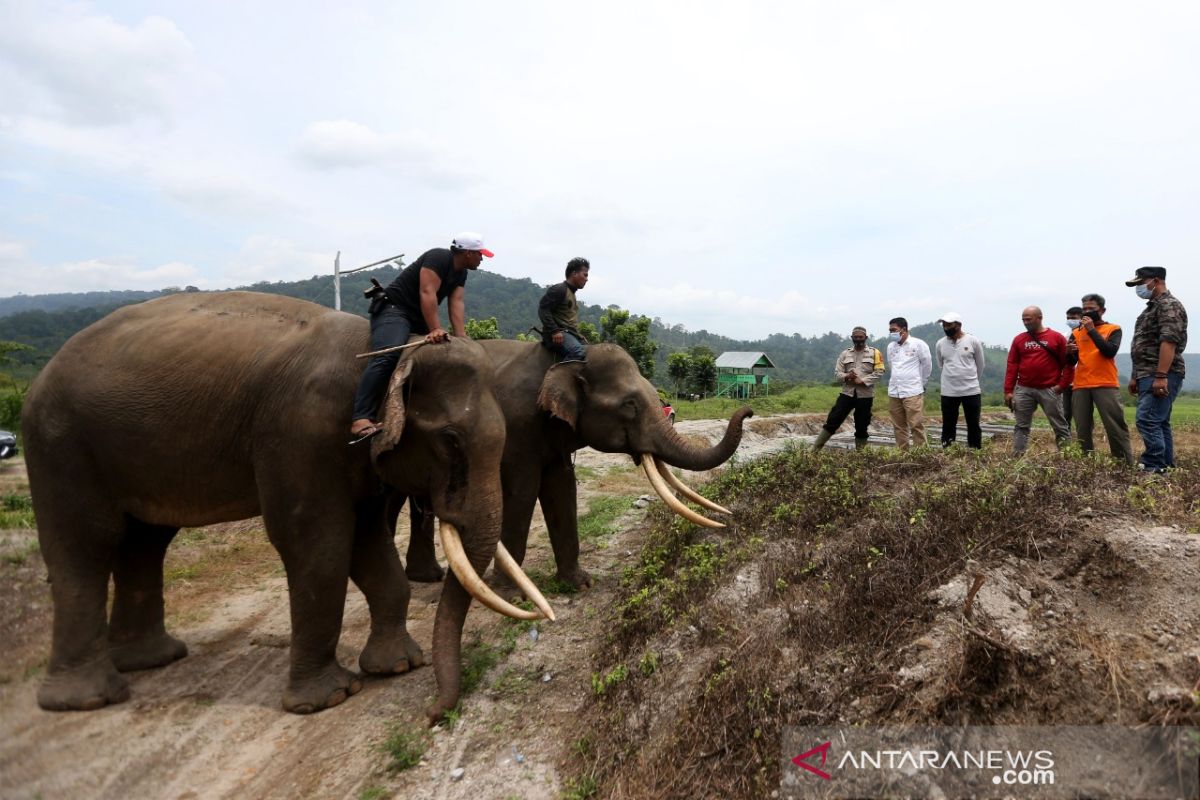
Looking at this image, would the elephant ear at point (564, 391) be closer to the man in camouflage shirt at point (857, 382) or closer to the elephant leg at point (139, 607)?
the elephant leg at point (139, 607)

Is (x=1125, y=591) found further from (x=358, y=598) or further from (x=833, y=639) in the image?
(x=358, y=598)

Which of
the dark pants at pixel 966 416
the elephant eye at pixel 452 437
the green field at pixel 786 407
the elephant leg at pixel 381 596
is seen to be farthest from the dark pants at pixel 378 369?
the green field at pixel 786 407

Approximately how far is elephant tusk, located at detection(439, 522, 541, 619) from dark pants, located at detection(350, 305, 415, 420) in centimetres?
92

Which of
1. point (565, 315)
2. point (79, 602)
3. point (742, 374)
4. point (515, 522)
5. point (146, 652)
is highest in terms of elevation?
point (565, 315)

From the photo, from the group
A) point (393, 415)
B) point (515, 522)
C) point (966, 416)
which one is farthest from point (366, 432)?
point (966, 416)

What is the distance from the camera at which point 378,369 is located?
4.66 metres

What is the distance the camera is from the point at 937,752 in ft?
9.80

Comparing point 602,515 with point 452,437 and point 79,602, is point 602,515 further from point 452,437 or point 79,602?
point 79,602

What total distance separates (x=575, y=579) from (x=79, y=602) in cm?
408

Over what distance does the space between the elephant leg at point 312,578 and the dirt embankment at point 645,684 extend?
0.63ft

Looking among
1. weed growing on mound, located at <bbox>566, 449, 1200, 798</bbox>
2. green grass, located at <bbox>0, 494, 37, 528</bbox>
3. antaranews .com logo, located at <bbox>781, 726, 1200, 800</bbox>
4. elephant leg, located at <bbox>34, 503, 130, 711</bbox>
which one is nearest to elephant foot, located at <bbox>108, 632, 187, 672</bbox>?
elephant leg, located at <bbox>34, 503, 130, 711</bbox>

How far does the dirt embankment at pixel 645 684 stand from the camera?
3.21m

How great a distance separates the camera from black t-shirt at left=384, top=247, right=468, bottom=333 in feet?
17.4

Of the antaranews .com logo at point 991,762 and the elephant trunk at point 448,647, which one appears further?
the elephant trunk at point 448,647
